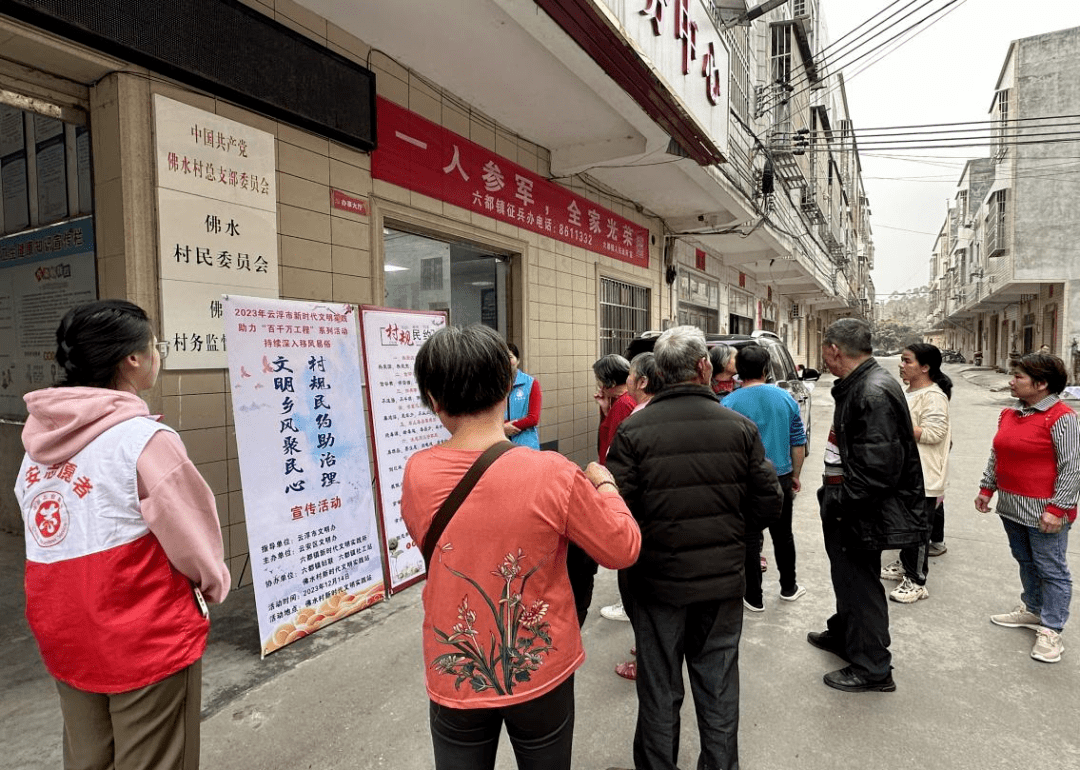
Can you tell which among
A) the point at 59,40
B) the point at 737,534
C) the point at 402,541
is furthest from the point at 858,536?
the point at 59,40

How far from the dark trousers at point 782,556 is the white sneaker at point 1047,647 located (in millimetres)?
1195

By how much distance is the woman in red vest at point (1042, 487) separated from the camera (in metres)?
2.93

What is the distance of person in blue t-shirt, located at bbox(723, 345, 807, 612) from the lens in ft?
11.6

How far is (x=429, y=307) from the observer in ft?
20.2

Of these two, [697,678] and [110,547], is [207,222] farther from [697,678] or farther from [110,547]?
[697,678]

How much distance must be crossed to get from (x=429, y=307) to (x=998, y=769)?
546 centimetres

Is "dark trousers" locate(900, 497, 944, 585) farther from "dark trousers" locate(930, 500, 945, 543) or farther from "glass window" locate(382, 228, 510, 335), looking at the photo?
"glass window" locate(382, 228, 510, 335)

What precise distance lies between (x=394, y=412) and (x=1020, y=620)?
393 centimetres

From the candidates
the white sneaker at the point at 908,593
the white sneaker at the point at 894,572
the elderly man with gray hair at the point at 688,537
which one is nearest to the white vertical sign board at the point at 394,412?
the elderly man with gray hair at the point at 688,537

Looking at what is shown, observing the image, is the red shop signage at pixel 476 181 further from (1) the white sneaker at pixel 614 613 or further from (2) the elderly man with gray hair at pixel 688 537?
(1) the white sneaker at pixel 614 613

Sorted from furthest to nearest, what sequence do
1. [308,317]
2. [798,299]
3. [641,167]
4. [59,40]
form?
[798,299]
[641,167]
[308,317]
[59,40]

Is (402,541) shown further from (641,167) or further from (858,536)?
(641,167)

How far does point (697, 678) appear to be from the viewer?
2043 millimetres

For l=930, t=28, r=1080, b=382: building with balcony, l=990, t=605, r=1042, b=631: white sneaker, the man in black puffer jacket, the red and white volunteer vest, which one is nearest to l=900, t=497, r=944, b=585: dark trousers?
l=990, t=605, r=1042, b=631: white sneaker
